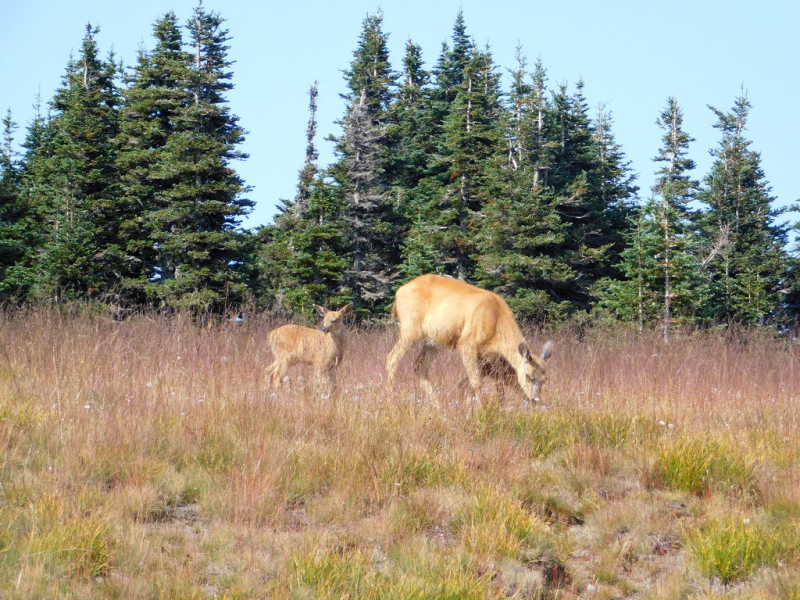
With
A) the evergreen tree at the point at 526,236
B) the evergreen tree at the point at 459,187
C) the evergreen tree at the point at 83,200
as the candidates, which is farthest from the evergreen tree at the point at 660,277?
the evergreen tree at the point at 83,200

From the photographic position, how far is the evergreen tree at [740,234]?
117 ft

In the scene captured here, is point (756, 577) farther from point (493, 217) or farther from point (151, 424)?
point (493, 217)

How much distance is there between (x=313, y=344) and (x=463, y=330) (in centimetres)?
235

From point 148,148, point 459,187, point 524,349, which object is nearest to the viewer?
point 524,349

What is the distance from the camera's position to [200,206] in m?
31.5

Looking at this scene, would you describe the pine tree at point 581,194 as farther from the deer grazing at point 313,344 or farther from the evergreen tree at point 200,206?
the deer grazing at point 313,344

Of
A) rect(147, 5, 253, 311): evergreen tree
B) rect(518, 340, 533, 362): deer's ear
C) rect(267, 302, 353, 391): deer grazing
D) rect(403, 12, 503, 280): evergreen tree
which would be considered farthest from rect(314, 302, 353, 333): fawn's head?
rect(403, 12, 503, 280): evergreen tree

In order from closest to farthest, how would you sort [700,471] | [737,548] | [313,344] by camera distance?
1. [737,548]
2. [700,471]
3. [313,344]

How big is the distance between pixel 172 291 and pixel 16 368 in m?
22.9

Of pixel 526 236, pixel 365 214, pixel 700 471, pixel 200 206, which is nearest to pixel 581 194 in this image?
pixel 526 236

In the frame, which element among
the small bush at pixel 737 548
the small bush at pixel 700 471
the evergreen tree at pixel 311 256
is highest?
the evergreen tree at pixel 311 256

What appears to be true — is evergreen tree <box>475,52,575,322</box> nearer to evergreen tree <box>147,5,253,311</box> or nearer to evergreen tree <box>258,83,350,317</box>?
evergreen tree <box>258,83,350,317</box>

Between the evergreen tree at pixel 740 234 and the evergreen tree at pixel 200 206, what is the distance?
19383 mm

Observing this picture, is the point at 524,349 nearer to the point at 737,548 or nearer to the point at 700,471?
the point at 700,471
